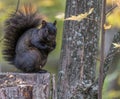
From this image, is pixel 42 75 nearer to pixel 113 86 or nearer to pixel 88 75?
pixel 88 75

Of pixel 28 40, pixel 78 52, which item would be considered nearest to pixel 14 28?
pixel 28 40

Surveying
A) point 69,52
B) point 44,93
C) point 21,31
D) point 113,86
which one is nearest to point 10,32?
point 21,31

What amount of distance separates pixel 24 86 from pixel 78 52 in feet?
2.59

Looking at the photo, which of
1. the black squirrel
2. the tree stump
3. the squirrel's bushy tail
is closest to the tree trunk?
the black squirrel

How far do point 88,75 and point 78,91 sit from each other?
0.19 meters

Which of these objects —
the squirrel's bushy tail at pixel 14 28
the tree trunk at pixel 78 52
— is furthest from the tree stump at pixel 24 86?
the squirrel's bushy tail at pixel 14 28

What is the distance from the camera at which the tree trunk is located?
514 centimetres

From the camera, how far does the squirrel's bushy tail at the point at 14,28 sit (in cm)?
546

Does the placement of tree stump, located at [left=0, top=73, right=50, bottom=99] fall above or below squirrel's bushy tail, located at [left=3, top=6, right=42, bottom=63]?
below

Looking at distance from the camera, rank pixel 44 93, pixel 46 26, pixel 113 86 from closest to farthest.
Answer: pixel 44 93
pixel 46 26
pixel 113 86

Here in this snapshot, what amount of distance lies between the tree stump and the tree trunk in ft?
1.23

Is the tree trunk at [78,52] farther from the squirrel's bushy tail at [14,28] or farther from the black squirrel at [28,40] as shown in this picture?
the squirrel's bushy tail at [14,28]

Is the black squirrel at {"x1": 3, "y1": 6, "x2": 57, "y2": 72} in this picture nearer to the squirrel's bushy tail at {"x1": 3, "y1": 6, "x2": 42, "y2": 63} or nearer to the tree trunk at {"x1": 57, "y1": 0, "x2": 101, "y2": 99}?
the squirrel's bushy tail at {"x1": 3, "y1": 6, "x2": 42, "y2": 63}

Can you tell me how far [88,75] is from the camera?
5.19m
